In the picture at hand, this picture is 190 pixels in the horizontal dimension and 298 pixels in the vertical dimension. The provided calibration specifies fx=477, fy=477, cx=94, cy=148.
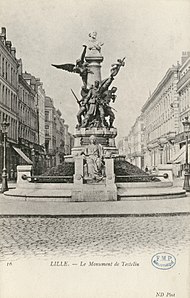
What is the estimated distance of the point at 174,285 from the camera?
8.70m

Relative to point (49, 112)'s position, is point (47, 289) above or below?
below

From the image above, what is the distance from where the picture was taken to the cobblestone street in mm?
9531

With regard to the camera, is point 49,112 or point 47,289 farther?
point 49,112

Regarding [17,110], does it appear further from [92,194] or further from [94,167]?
[92,194]

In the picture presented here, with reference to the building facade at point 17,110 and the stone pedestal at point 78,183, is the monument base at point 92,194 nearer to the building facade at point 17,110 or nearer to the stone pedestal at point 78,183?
the stone pedestal at point 78,183

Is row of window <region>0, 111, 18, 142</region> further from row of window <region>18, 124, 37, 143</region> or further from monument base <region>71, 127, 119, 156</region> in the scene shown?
monument base <region>71, 127, 119, 156</region>

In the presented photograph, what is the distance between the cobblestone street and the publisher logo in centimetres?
33

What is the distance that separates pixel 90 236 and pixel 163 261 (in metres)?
2.41

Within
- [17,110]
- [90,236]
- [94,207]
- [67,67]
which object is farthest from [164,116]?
[90,236]

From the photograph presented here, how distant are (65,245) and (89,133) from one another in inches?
691

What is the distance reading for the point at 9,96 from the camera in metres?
41.7

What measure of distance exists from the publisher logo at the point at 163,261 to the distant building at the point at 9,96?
25997mm

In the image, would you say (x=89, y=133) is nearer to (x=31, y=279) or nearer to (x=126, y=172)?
(x=126, y=172)

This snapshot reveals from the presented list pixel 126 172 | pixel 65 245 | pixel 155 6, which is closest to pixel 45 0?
pixel 155 6
